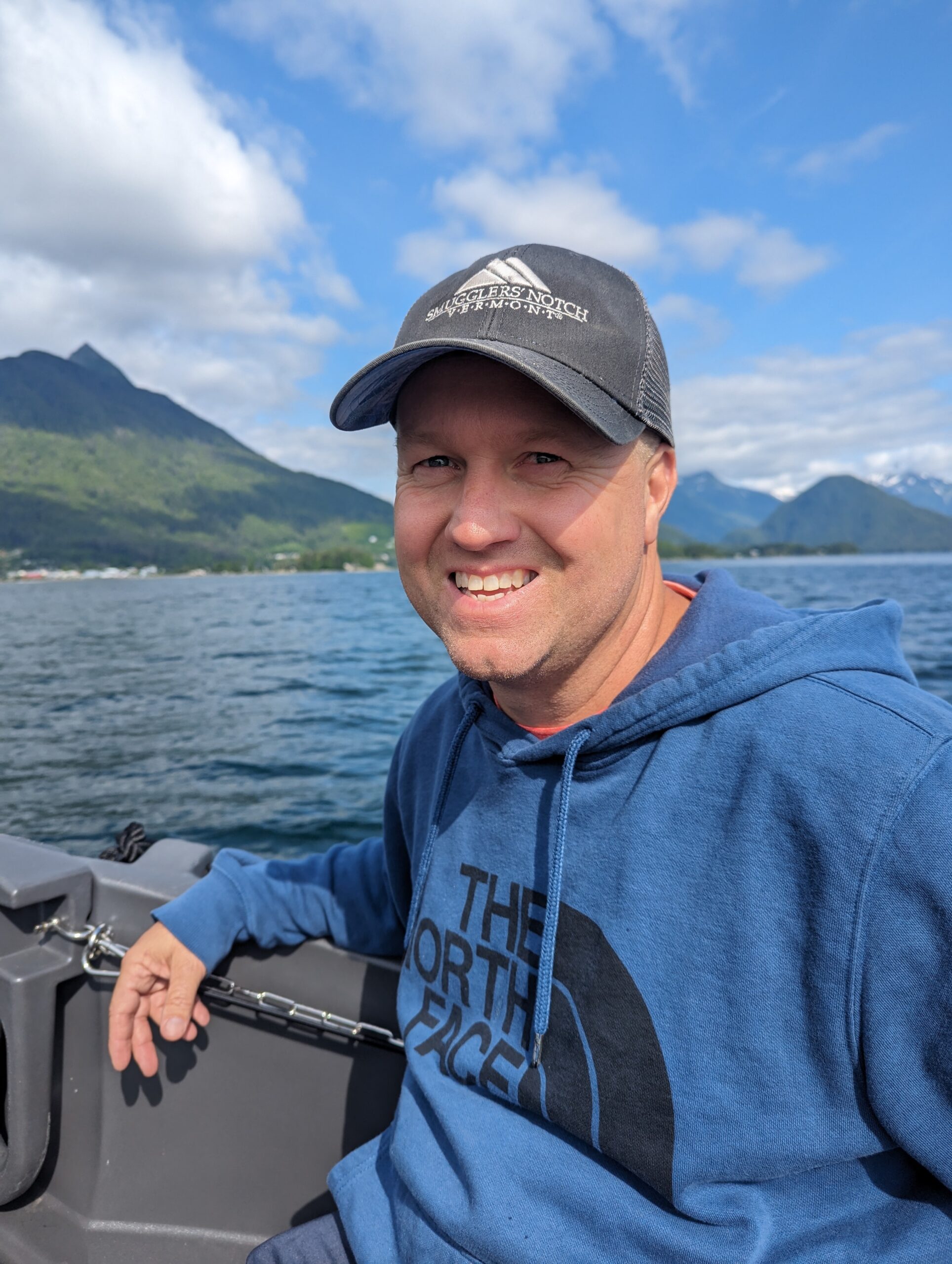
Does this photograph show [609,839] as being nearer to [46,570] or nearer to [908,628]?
[908,628]

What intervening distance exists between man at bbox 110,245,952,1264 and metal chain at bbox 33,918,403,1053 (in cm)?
43

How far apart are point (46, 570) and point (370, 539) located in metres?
94.6

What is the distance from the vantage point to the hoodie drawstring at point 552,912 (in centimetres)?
135

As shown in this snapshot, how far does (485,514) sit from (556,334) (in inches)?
12.7

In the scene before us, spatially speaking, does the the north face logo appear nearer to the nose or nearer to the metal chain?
the nose

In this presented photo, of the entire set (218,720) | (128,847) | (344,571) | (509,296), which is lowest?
(218,720)

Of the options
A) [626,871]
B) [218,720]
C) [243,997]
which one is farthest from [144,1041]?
[218,720]

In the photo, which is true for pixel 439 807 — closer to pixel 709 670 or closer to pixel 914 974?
pixel 709 670

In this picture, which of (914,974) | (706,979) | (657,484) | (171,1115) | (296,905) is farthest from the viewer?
(171,1115)

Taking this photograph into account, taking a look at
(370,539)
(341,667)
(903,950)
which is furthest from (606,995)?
(370,539)

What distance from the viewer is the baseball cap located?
4.10 feet

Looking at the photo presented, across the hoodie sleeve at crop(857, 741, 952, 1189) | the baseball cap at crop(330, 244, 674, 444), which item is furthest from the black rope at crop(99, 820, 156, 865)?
the hoodie sleeve at crop(857, 741, 952, 1189)

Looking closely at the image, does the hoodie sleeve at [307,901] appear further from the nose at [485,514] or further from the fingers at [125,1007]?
the nose at [485,514]

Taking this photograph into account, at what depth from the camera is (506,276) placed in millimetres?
1355
